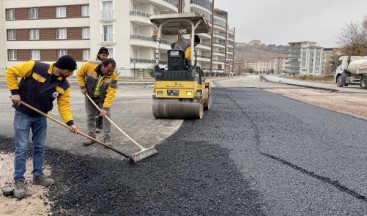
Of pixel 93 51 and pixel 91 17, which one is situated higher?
pixel 91 17

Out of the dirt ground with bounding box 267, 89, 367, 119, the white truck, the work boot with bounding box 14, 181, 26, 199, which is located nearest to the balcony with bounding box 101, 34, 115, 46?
the dirt ground with bounding box 267, 89, 367, 119

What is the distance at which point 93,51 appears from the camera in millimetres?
31703

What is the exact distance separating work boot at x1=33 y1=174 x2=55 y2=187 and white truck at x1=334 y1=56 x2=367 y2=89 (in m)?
24.4

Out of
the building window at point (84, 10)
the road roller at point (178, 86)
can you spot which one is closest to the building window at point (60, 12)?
the building window at point (84, 10)

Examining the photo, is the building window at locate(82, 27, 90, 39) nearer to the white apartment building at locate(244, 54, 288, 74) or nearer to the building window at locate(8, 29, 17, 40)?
the building window at locate(8, 29, 17, 40)

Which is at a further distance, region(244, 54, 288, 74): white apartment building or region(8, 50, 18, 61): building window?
region(244, 54, 288, 74): white apartment building

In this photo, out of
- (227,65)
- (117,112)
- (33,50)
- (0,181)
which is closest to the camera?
(0,181)

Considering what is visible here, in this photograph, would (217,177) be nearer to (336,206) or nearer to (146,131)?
(336,206)

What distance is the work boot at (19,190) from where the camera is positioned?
3.27 metres

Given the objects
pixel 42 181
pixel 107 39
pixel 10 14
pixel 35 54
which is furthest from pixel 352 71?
pixel 10 14

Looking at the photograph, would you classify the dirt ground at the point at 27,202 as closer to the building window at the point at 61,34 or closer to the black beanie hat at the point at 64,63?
the black beanie hat at the point at 64,63

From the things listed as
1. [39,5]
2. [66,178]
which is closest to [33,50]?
[39,5]

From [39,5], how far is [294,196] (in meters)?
36.3

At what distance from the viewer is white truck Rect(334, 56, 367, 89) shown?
23016 mm
